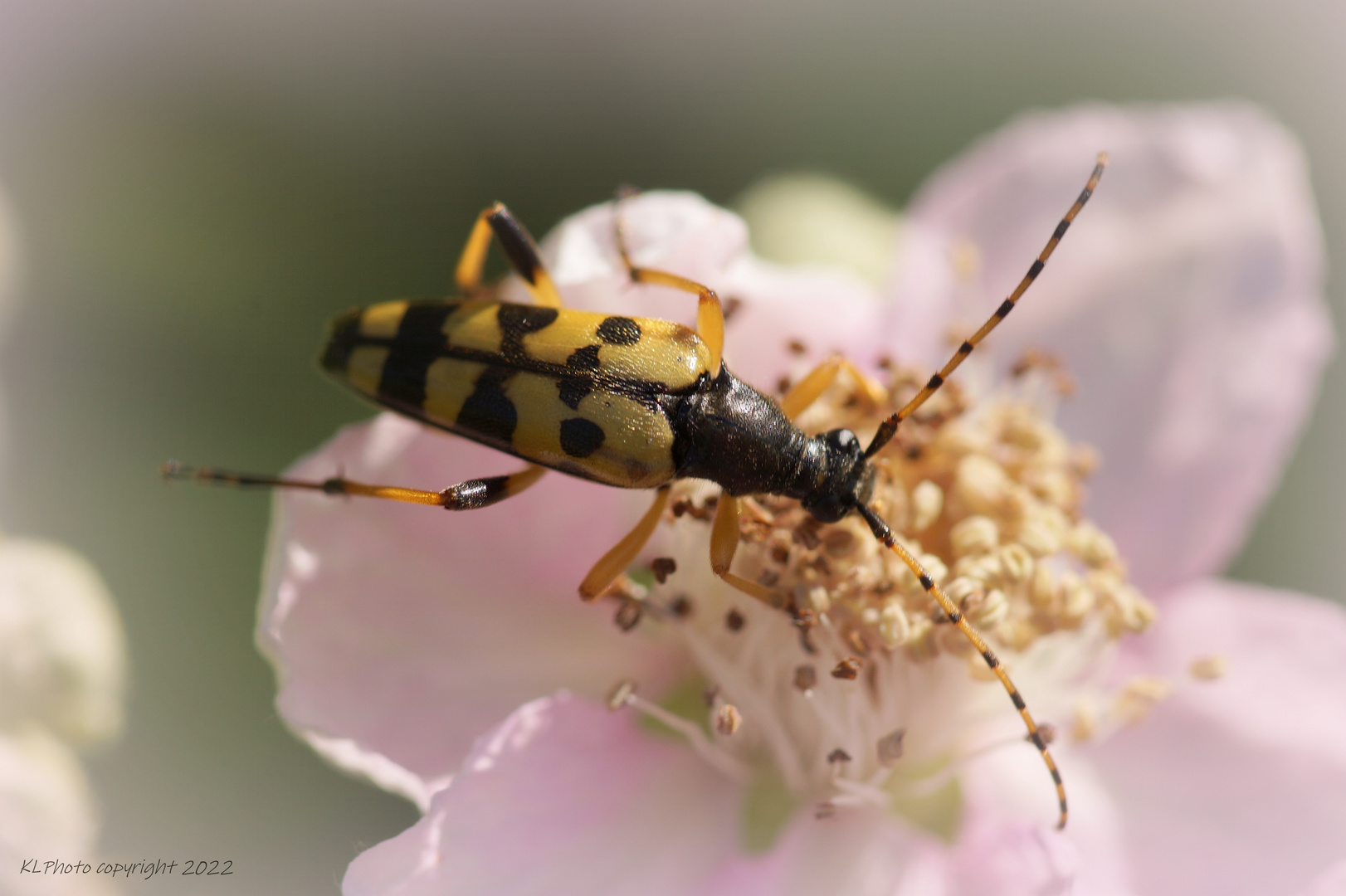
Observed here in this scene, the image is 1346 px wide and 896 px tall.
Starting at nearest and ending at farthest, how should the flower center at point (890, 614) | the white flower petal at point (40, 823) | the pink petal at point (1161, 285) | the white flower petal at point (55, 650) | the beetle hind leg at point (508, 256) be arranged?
the white flower petal at point (40, 823) < the white flower petal at point (55, 650) < the flower center at point (890, 614) < the beetle hind leg at point (508, 256) < the pink petal at point (1161, 285)

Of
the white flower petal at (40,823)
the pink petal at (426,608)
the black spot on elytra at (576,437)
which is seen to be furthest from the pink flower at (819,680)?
the white flower petal at (40,823)

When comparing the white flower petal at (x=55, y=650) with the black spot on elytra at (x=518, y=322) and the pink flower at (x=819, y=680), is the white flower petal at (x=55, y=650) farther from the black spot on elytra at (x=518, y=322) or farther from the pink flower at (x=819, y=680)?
A: the black spot on elytra at (x=518, y=322)

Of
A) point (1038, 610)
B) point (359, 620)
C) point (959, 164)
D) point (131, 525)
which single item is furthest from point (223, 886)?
point (959, 164)

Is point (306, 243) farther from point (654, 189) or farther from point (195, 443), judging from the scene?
point (654, 189)

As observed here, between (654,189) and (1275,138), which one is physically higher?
(1275,138)

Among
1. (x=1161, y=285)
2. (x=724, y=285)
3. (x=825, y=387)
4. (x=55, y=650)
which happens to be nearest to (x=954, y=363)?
(x=825, y=387)

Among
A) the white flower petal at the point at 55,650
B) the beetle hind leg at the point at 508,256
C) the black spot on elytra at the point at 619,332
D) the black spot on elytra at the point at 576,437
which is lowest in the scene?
the white flower petal at the point at 55,650
